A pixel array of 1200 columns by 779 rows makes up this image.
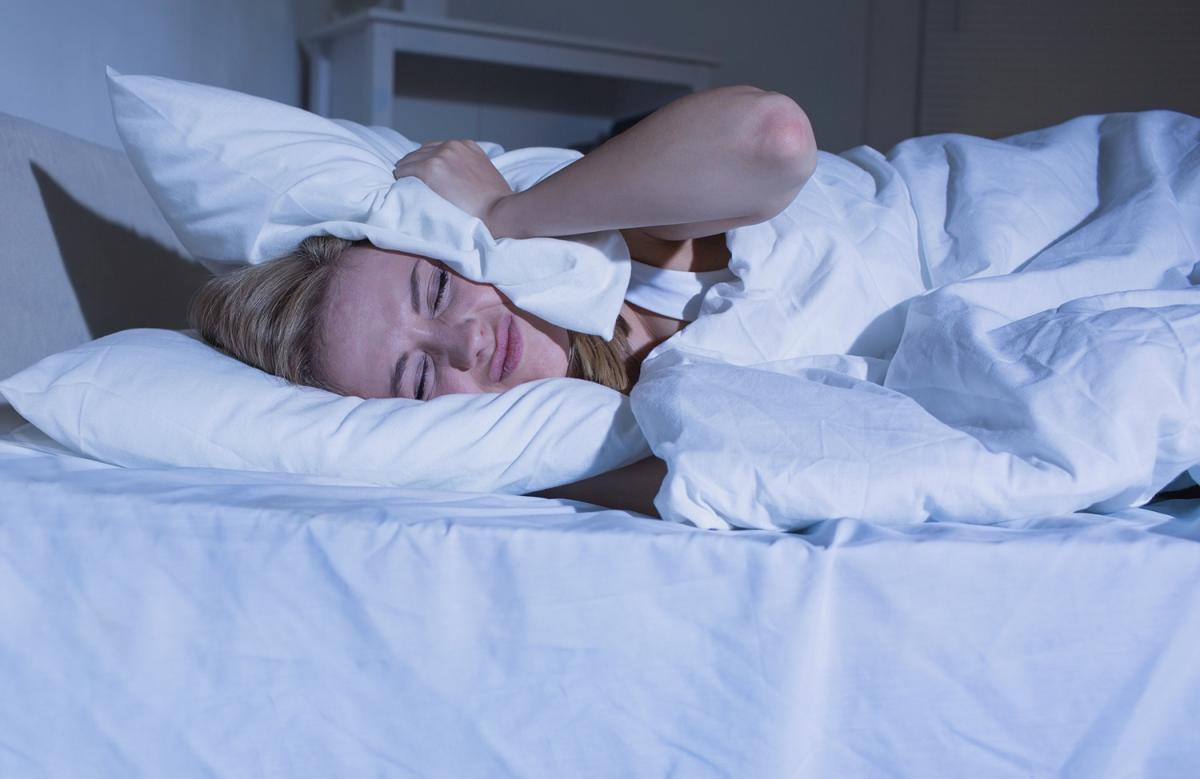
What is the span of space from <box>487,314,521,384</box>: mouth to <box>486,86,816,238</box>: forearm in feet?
0.35

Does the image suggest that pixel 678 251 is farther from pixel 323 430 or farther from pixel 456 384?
pixel 323 430

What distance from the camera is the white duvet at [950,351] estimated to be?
0.69 meters

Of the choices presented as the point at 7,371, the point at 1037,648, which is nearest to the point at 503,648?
the point at 1037,648

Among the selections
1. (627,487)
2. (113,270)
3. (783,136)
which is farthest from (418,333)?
(113,270)

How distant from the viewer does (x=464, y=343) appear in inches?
37.3

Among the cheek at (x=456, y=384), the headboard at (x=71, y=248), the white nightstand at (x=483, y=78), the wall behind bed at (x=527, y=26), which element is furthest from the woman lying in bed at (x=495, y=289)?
the white nightstand at (x=483, y=78)

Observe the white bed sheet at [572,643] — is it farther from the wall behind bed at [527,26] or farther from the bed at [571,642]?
the wall behind bed at [527,26]

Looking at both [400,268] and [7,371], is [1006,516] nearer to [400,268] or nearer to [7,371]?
[400,268]

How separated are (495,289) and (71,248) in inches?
19.5

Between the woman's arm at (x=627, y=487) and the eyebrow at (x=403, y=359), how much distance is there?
7.7 inches

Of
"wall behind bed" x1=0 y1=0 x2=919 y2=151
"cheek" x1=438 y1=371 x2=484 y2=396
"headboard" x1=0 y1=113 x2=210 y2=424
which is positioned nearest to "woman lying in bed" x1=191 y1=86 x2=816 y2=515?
"cheek" x1=438 y1=371 x2=484 y2=396

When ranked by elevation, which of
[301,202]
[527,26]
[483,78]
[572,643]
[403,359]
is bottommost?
[572,643]

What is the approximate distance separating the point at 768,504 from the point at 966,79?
297 cm

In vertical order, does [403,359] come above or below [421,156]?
below
